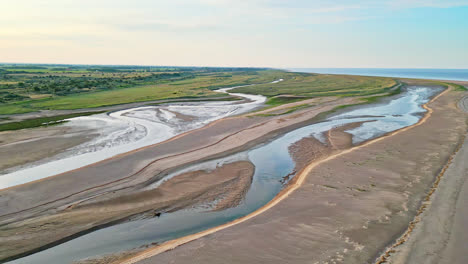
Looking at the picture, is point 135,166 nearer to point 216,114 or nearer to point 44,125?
point 44,125

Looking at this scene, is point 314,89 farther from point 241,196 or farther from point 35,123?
point 241,196

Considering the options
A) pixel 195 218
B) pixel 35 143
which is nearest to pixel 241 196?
pixel 195 218

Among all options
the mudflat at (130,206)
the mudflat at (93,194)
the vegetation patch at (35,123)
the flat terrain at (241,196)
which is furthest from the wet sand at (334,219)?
the vegetation patch at (35,123)

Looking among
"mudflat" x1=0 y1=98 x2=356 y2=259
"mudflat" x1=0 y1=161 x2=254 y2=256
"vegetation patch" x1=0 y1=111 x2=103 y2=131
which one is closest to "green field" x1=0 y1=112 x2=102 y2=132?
"vegetation patch" x1=0 y1=111 x2=103 y2=131

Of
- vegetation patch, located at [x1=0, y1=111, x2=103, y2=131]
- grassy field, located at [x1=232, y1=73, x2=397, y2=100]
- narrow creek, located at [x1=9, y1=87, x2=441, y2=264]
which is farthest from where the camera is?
grassy field, located at [x1=232, y1=73, x2=397, y2=100]

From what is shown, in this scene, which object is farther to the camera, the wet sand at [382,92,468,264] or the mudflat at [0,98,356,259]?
the mudflat at [0,98,356,259]

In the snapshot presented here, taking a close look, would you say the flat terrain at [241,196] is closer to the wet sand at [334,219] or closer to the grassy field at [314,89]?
the wet sand at [334,219]

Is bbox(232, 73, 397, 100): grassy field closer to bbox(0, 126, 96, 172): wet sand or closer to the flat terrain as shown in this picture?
the flat terrain

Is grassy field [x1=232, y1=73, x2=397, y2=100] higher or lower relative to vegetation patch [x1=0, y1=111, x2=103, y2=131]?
higher

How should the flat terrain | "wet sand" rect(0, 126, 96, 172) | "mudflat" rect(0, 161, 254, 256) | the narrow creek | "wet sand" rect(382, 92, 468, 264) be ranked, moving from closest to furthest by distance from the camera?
"wet sand" rect(382, 92, 468, 264), the flat terrain, the narrow creek, "mudflat" rect(0, 161, 254, 256), "wet sand" rect(0, 126, 96, 172)

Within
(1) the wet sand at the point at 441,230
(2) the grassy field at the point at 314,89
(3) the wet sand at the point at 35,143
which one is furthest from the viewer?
(2) the grassy field at the point at 314,89
